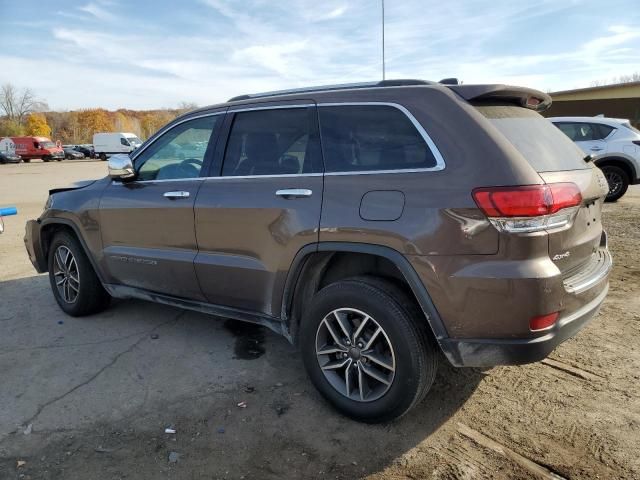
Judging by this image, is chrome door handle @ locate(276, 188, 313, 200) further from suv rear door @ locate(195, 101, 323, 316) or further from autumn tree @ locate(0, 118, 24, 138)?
autumn tree @ locate(0, 118, 24, 138)

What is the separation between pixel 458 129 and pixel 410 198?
42 cm

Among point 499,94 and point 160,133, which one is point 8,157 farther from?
point 499,94

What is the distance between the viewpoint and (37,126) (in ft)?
279

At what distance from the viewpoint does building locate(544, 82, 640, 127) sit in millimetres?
31828

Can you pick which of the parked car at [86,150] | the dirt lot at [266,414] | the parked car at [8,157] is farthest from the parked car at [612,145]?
the parked car at [86,150]

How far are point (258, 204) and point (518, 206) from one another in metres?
1.57

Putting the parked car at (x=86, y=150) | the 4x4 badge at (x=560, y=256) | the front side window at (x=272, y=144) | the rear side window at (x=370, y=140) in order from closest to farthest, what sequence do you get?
the 4x4 badge at (x=560, y=256) < the rear side window at (x=370, y=140) < the front side window at (x=272, y=144) < the parked car at (x=86, y=150)

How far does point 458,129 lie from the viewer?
8.45 feet

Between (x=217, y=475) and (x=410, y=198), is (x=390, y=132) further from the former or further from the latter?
(x=217, y=475)

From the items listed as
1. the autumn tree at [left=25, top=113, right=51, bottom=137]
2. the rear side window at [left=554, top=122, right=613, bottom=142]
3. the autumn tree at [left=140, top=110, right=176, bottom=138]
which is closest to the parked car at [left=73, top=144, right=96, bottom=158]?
the autumn tree at [left=140, top=110, right=176, bottom=138]

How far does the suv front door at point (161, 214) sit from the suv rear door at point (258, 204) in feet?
0.47

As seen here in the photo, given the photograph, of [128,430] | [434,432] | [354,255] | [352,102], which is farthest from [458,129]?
[128,430]

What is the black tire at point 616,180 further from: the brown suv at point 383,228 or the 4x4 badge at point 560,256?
the 4x4 badge at point 560,256

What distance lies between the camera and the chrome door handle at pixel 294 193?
9.84 feet
